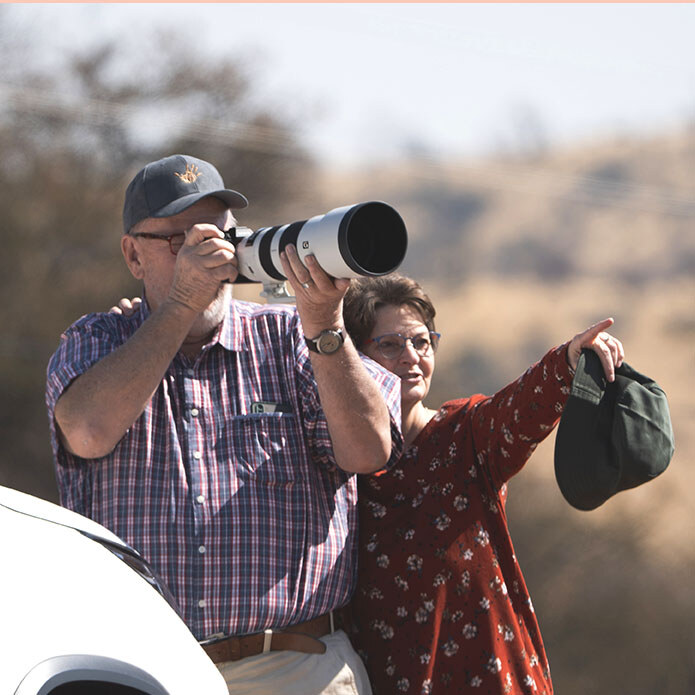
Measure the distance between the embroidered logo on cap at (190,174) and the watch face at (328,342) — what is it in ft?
1.73

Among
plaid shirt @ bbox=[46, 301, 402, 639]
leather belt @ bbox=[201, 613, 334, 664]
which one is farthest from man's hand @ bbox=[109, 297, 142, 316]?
leather belt @ bbox=[201, 613, 334, 664]

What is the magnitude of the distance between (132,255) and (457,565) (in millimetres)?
1061

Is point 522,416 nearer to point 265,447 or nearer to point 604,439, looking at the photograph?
point 604,439

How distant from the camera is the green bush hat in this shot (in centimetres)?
216

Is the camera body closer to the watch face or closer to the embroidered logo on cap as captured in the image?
the watch face

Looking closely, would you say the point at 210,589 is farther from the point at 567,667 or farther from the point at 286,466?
the point at 567,667

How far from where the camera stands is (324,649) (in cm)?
221

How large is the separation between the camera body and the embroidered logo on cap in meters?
0.35

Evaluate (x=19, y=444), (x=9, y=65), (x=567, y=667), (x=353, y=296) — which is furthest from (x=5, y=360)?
(x=353, y=296)

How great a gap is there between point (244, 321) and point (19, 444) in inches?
332

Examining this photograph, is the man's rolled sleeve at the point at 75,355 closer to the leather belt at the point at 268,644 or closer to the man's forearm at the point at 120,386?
the man's forearm at the point at 120,386

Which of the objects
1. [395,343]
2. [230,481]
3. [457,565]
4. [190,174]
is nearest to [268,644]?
[230,481]

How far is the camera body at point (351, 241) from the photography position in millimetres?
1959

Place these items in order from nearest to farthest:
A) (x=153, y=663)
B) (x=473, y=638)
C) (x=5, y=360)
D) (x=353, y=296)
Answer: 1. (x=153, y=663)
2. (x=473, y=638)
3. (x=353, y=296)
4. (x=5, y=360)
